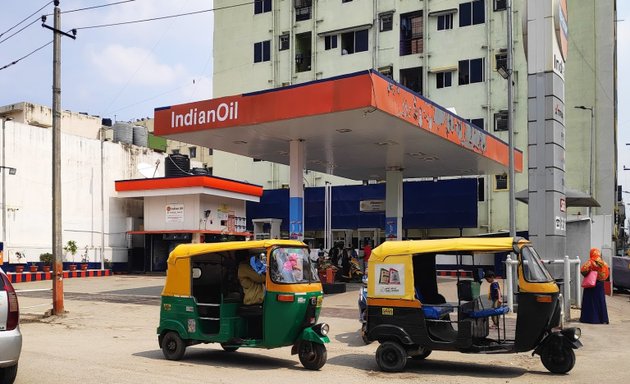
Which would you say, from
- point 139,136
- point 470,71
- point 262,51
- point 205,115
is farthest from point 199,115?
point 262,51

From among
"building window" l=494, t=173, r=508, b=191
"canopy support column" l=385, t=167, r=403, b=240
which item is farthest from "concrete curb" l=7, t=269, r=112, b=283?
"building window" l=494, t=173, r=508, b=191

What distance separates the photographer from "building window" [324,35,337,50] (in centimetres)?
4519

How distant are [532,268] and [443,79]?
1300 inches

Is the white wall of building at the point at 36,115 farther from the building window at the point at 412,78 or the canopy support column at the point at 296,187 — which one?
the canopy support column at the point at 296,187

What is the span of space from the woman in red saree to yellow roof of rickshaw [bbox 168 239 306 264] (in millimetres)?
8164

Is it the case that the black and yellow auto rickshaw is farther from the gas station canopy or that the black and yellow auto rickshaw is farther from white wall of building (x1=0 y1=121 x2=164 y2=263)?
white wall of building (x1=0 y1=121 x2=164 y2=263)

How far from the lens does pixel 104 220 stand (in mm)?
36844

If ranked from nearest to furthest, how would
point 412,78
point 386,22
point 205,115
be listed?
point 205,115 → point 412,78 → point 386,22

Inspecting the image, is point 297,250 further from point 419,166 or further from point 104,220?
point 104,220

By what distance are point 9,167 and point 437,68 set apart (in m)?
24.7

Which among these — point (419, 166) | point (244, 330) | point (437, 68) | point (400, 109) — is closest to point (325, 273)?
point (419, 166)

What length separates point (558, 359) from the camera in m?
9.30

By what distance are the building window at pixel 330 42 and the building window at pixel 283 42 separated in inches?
122

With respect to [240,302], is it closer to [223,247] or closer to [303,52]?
[223,247]
